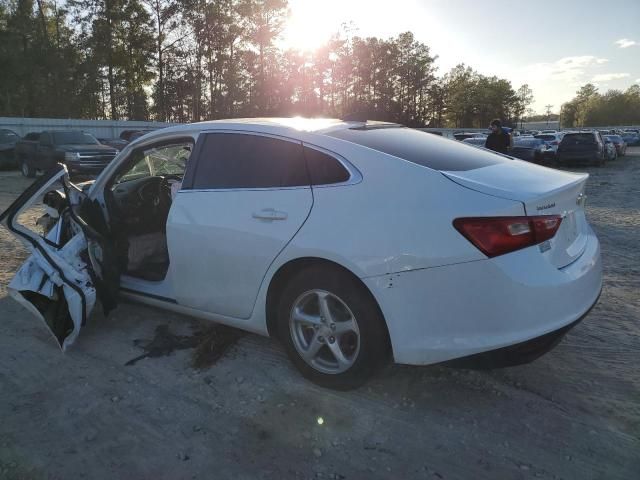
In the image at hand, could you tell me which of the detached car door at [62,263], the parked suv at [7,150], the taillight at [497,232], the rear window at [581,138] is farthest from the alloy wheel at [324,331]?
the rear window at [581,138]

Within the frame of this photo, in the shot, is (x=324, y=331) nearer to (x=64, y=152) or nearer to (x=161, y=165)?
(x=161, y=165)

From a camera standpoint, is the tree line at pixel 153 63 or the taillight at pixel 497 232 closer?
the taillight at pixel 497 232

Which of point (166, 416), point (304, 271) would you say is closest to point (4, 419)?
point (166, 416)

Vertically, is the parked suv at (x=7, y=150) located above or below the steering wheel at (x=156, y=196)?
below

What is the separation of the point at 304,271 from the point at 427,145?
1.17m

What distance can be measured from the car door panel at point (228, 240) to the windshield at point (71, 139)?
15.1 m

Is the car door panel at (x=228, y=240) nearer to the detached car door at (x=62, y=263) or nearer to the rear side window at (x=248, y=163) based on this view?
the rear side window at (x=248, y=163)

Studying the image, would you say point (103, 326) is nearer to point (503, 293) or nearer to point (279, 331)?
point (279, 331)

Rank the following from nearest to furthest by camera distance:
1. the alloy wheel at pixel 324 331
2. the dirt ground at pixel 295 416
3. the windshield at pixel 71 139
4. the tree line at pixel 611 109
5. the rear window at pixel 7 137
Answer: the dirt ground at pixel 295 416, the alloy wheel at pixel 324 331, the windshield at pixel 71 139, the rear window at pixel 7 137, the tree line at pixel 611 109

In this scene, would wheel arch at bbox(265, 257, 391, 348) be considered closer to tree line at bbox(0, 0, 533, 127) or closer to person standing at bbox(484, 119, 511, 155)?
person standing at bbox(484, 119, 511, 155)

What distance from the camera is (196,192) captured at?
341cm

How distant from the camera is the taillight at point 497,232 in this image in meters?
2.39

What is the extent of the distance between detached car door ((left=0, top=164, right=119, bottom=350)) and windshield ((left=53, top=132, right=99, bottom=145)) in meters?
14.1

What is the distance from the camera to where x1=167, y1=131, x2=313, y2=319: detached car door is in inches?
117
